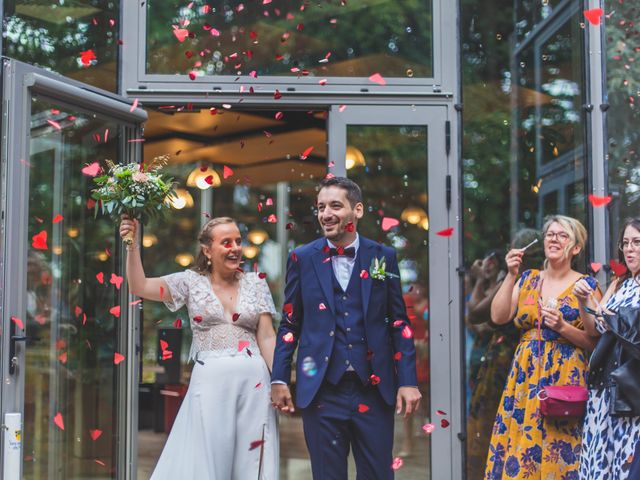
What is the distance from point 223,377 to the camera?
4672 millimetres

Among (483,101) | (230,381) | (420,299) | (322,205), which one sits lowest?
(230,381)

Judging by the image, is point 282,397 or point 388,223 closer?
point 282,397

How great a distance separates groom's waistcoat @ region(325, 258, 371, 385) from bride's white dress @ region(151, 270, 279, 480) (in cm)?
50

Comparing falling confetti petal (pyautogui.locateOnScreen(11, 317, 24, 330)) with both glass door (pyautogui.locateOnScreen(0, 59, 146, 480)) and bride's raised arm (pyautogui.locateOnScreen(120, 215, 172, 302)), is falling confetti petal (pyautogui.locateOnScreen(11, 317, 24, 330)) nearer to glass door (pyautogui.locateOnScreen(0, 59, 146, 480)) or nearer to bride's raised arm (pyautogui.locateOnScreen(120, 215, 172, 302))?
glass door (pyautogui.locateOnScreen(0, 59, 146, 480))

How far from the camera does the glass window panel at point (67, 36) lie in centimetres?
509

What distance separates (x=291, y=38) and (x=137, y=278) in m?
1.93

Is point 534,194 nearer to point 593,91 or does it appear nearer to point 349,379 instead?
point 593,91

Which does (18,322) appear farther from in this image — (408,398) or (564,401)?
(564,401)

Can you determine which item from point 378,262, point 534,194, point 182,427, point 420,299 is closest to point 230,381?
point 182,427

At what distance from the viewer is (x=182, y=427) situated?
4746 millimetres

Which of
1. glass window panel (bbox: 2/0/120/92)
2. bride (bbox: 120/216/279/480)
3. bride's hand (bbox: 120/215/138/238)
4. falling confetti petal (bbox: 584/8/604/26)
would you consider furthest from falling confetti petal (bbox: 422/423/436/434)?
glass window panel (bbox: 2/0/120/92)

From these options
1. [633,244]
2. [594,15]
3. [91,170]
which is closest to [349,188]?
[633,244]

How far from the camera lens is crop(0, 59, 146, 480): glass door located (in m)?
4.38

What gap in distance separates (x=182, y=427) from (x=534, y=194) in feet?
8.16
